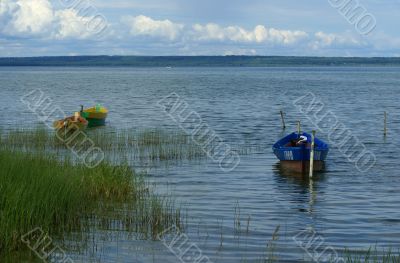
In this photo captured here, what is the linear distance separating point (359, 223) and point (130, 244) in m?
6.06

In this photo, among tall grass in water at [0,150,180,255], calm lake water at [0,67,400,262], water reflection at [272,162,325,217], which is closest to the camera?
tall grass in water at [0,150,180,255]

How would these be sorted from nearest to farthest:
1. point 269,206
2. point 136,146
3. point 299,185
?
1. point 269,206
2. point 299,185
3. point 136,146

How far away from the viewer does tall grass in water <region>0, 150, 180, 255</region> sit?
1145 cm

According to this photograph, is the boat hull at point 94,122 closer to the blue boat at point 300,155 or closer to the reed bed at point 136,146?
the reed bed at point 136,146

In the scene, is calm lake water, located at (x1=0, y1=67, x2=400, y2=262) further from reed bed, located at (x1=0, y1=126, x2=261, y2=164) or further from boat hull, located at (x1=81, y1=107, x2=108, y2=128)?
boat hull, located at (x1=81, y1=107, x2=108, y2=128)

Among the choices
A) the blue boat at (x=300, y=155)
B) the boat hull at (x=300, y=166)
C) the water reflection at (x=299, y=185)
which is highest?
the blue boat at (x=300, y=155)

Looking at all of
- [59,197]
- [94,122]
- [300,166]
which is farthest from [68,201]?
[94,122]

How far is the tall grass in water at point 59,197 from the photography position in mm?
11453

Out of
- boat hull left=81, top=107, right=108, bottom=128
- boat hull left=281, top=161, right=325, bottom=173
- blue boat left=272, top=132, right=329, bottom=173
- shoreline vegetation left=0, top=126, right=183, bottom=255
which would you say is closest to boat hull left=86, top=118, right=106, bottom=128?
boat hull left=81, top=107, right=108, bottom=128

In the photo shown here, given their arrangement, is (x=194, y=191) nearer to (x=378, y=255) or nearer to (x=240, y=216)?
(x=240, y=216)

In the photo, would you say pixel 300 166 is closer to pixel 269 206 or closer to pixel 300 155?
pixel 300 155

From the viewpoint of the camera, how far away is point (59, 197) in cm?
1316

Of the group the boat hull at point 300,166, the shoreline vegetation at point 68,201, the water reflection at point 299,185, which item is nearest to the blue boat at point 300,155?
the boat hull at point 300,166

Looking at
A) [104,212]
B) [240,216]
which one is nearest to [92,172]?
[104,212]
